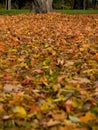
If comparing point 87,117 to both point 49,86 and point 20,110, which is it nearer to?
point 20,110

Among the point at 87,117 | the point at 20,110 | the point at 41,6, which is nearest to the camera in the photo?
the point at 87,117

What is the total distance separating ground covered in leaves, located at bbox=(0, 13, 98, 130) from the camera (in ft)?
10.8

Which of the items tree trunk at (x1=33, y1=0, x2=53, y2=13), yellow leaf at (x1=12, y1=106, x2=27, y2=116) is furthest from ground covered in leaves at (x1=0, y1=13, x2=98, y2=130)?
tree trunk at (x1=33, y1=0, x2=53, y2=13)

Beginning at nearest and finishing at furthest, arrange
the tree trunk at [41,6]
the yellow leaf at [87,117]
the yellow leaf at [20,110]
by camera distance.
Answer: the yellow leaf at [87,117] < the yellow leaf at [20,110] < the tree trunk at [41,6]

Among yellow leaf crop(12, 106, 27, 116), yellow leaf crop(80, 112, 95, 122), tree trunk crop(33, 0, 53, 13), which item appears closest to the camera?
yellow leaf crop(80, 112, 95, 122)

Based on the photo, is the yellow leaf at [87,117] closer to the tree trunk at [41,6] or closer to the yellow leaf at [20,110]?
the yellow leaf at [20,110]

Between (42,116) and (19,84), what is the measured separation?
123 centimetres

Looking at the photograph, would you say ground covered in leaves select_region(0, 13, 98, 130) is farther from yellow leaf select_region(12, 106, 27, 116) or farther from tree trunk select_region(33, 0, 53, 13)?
tree trunk select_region(33, 0, 53, 13)

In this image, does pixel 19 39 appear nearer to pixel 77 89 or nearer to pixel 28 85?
pixel 28 85

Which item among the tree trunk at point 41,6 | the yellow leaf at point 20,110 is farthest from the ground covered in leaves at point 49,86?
A: the tree trunk at point 41,6

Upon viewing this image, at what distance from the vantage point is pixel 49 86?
4395mm

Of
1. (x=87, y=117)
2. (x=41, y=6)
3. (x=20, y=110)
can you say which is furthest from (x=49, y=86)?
(x=41, y=6)

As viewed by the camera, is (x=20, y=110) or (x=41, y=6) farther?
(x=41, y=6)

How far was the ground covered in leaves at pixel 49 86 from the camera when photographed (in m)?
3.30
